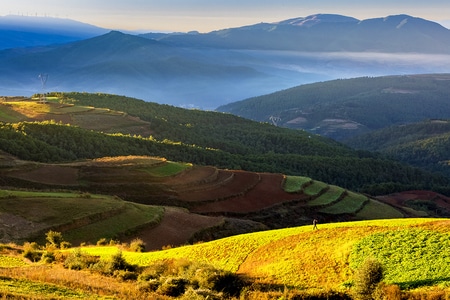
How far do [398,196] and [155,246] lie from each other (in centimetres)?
11482

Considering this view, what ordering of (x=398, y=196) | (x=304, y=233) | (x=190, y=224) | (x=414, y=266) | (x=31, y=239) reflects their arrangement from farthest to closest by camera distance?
(x=398, y=196) < (x=190, y=224) < (x=31, y=239) < (x=304, y=233) < (x=414, y=266)

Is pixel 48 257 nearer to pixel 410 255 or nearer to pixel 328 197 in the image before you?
pixel 410 255

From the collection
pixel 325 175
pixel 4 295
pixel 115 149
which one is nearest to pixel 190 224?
pixel 4 295

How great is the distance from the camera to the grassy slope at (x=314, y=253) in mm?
26156

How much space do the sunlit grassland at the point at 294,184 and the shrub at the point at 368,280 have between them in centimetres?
5815

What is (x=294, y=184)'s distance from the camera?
8631cm

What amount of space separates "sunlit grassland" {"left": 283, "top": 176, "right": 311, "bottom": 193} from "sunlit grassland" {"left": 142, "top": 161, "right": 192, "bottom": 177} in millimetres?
17372

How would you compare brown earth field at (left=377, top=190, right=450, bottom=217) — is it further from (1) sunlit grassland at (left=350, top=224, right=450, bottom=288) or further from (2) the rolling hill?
(1) sunlit grassland at (left=350, top=224, right=450, bottom=288)

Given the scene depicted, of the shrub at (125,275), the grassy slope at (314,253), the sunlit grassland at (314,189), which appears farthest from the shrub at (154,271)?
the sunlit grassland at (314,189)

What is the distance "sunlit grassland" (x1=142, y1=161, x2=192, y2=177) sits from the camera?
75.0 meters

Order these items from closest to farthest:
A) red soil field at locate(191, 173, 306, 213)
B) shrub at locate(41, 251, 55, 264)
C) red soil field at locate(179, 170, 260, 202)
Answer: shrub at locate(41, 251, 55, 264), red soil field at locate(191, 173, 306, 213), red soil field at locate(179, 170, 260, 202)

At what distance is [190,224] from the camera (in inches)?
2189

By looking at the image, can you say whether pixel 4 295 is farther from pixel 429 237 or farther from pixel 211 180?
pixel 211 180

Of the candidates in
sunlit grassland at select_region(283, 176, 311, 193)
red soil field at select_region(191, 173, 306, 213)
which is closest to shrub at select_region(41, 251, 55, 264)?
red soil field at select_region(191, 173, 306, 213)
